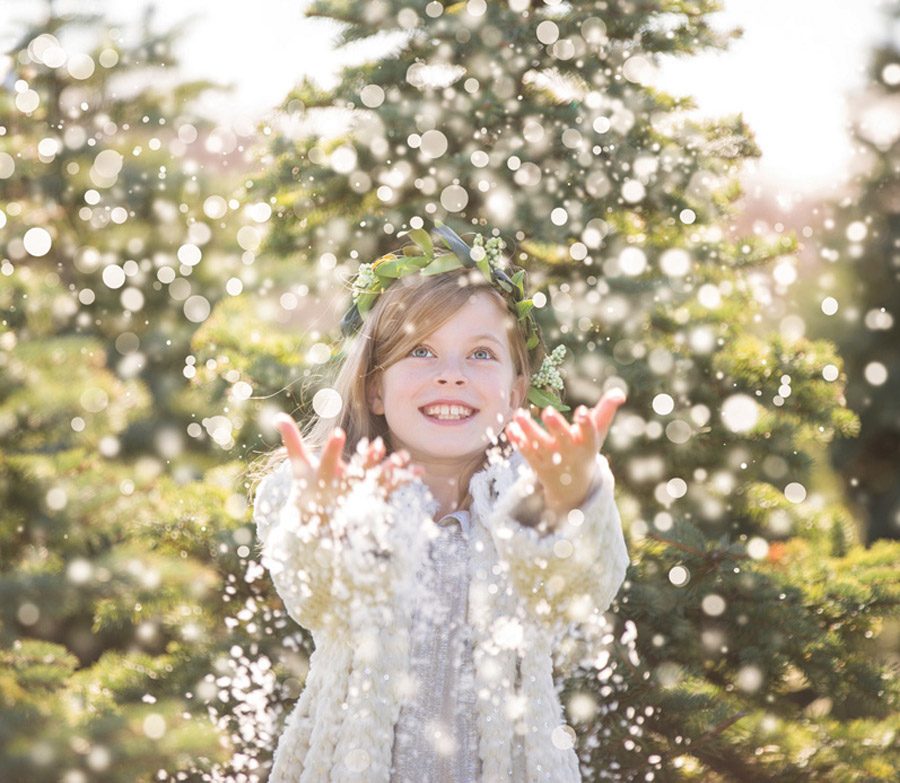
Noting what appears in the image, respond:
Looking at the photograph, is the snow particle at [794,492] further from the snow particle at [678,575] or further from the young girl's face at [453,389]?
the young girl's face at [453,389]

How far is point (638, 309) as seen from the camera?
337 centimetres

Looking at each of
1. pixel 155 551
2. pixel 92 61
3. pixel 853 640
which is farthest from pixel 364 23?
pixel 92 61

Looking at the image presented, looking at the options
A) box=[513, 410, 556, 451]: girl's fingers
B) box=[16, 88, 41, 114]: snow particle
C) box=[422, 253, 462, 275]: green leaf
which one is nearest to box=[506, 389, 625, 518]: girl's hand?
box=[513, 410, 556, 451]: girl's fingers

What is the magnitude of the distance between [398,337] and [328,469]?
503mm

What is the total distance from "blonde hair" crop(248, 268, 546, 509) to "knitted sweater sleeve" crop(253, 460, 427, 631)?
305 mm

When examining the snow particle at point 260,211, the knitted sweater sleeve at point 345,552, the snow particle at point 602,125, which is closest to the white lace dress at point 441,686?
the knitted sweater sleeve at point 345,552

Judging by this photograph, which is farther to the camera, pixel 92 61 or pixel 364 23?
pixel 92 61

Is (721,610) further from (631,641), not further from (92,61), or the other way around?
(92,61)

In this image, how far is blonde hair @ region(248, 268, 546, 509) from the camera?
7.80ft

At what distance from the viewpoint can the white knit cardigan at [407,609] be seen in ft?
6.67

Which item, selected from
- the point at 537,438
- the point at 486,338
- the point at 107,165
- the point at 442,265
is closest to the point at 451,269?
the point at 442,265

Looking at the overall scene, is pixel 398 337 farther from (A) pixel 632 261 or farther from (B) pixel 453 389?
(A) pixel 632 261

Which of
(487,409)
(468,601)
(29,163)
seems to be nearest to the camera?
(468,601)

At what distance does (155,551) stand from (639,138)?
2169 mm
